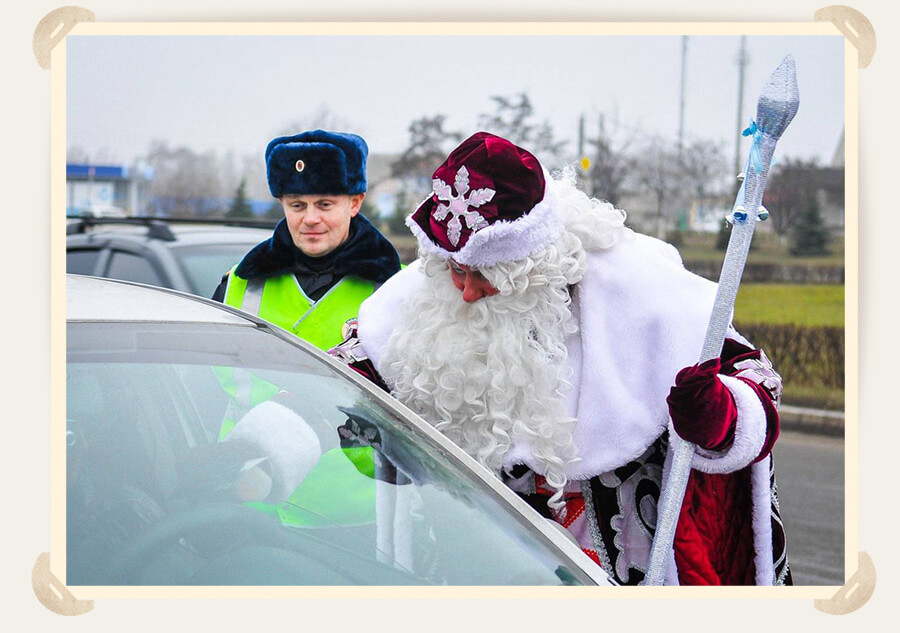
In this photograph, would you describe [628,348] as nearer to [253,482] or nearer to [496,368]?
[496,368]

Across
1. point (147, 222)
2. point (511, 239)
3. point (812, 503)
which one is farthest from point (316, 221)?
point (812, 503)

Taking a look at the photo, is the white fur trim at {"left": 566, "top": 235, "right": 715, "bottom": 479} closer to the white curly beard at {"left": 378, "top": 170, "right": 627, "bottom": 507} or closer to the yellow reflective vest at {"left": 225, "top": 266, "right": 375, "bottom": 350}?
the white curly beard at {"left": 378, "top": 170, "right": 627, "bottom": 507}

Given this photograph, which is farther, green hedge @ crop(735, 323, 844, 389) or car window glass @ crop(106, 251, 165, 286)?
green hedge @ crop(735, 323, 844, 389)

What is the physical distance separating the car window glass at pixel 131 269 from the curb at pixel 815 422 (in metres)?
5.54

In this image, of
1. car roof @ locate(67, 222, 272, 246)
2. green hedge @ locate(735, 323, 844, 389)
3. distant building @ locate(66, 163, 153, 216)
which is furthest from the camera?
green hedge @ locate(735, 323, 844, 389)

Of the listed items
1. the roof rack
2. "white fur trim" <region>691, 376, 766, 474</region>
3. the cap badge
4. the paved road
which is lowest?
the paved road

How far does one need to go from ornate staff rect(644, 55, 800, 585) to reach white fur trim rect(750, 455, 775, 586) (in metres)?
0.24

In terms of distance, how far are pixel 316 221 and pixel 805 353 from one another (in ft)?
21.2

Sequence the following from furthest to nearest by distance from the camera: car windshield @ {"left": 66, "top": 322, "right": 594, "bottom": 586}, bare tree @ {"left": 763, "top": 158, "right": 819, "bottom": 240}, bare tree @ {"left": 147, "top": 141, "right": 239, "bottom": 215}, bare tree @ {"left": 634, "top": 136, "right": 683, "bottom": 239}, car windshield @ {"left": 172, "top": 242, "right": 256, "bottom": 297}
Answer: bare tree @ {"left": 147, "top": 141, "right": 239, "bottom": 215}, bare tree @ {"left": 634, "top": 136, "right": 683, "bottom": 239}, bare tree @ {"left": 763, "top": 158, "right": 819, "bottom": 240}, car windshield @ {"left": 172, "top": 242, "right": 256, "bottom": 297}, car windshield @ {"left": 66, "top": 322, "right": 594, "bottom": 586}

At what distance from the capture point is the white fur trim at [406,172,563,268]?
7.62 ft

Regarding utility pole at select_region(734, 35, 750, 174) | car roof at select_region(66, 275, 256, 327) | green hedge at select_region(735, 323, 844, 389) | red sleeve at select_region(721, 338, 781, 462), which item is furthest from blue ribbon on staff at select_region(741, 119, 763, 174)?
green hedge at select_region(735, 323, 844, 389)

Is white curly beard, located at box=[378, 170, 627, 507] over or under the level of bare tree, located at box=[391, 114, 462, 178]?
under
